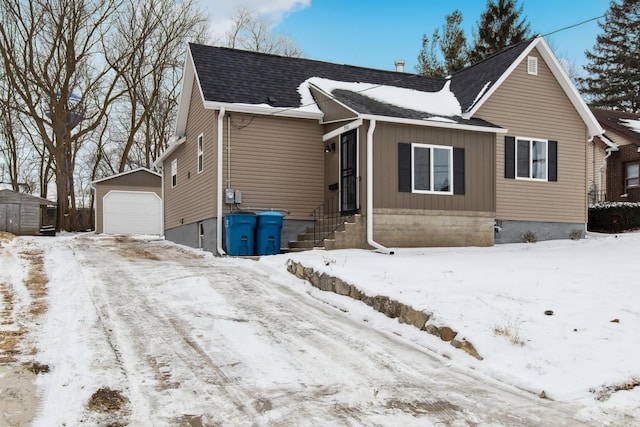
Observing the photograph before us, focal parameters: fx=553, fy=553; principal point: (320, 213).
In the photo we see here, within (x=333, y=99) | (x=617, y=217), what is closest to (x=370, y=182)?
(x=333, y=99)

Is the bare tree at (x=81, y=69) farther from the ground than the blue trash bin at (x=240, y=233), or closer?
farther from the ground

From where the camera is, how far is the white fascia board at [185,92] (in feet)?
52.6

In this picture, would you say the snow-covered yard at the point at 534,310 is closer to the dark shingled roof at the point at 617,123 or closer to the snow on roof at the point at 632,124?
the dark shingled roof at the point at 617,123

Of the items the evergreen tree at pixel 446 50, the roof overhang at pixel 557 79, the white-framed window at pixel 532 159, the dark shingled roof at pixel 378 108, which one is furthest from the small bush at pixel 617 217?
the evergreen tree at pixel 446 50

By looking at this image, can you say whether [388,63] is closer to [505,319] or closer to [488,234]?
[488,234]

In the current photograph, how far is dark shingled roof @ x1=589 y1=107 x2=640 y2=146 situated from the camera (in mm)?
25866

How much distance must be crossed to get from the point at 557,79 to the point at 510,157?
3.19 meters

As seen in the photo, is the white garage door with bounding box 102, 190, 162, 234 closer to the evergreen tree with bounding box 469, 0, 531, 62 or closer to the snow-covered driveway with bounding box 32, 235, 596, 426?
the snow-covered driveway with bounding box 32, 235, 596, 426

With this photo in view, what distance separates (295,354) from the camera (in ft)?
17.6

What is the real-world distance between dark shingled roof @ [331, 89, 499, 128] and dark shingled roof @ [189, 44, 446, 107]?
1400 millimetres

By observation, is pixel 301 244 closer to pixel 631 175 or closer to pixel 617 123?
pixel 631 175

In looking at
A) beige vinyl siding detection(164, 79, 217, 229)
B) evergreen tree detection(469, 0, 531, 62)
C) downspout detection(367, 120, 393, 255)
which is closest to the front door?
downspout detection(367, 120, 393, 255)

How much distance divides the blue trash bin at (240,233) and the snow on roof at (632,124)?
2252cm

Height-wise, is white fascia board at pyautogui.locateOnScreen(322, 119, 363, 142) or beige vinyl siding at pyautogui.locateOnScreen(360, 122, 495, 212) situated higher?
white fascia board at pyautogui.locateOnScreen(322, 119, 363, 142)
